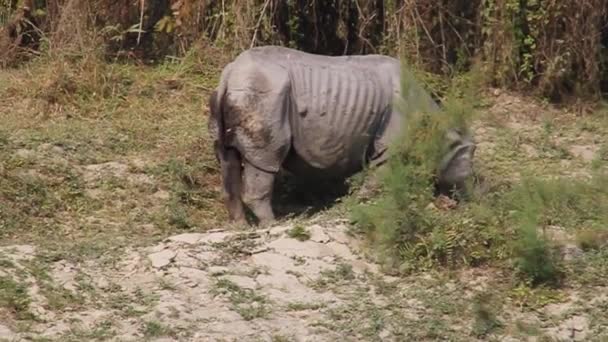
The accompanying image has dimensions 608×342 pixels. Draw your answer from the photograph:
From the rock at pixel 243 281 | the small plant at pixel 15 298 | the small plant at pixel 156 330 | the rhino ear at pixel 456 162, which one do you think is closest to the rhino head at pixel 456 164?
the rhino ear at pixel 456 162

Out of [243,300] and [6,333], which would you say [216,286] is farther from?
[6,333]

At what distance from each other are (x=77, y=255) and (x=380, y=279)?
156cm

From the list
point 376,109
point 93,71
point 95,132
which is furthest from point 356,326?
point 93,71

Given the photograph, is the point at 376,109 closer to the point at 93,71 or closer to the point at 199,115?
the point at 199,115

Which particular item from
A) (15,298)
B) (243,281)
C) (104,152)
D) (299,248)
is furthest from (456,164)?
(15,298)

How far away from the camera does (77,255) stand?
7922 millimetres

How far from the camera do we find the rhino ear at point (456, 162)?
8.78m

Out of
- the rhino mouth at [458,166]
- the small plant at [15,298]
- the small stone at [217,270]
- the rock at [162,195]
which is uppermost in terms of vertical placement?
the rhino mouth at [458,166]

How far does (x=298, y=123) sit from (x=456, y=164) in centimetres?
95

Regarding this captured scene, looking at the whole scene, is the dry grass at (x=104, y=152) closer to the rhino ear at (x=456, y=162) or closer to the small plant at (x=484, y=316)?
the rhino ear at (x=456, y=162)

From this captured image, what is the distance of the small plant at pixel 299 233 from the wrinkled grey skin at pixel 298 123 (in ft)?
2.53

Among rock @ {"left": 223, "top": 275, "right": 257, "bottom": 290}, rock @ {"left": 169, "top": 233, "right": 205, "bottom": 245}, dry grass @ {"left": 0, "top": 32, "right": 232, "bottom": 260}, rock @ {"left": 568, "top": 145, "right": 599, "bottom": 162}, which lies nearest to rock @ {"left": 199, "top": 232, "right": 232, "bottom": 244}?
rock @ {"left": 169, "top": 233, "right": 205, "bottom": 245}

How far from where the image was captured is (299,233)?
813cm

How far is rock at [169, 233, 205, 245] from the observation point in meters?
8.11
